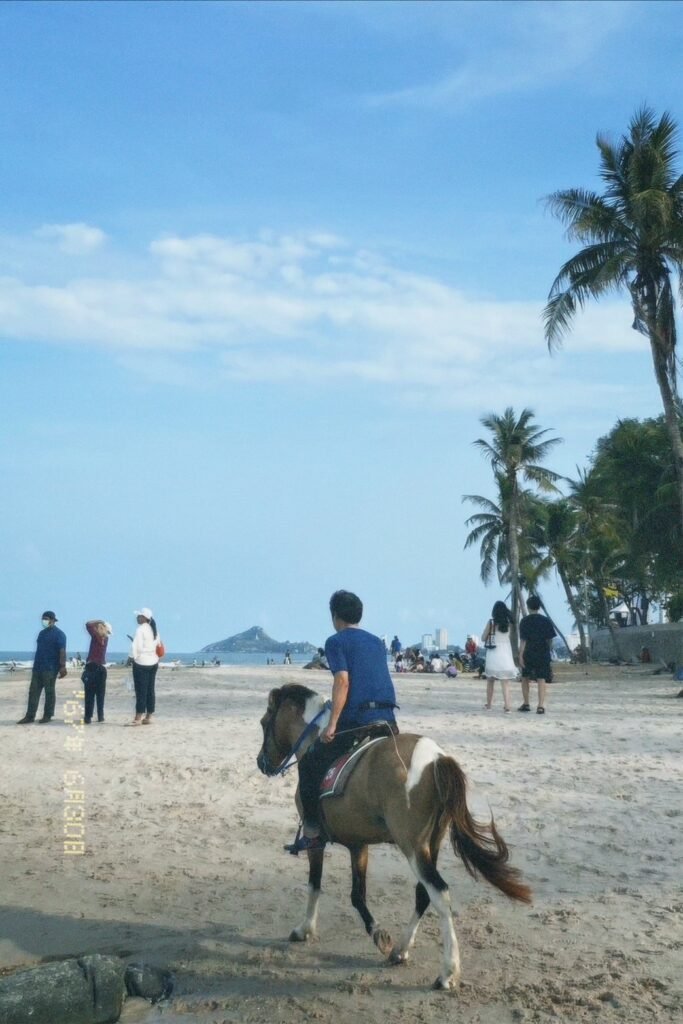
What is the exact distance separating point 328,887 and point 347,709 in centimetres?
225

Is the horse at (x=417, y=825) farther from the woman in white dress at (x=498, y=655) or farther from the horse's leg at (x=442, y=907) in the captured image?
the woman in white dress at (x=498, y=655)

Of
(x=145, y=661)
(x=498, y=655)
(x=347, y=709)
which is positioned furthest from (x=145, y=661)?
(x=347, y=709)

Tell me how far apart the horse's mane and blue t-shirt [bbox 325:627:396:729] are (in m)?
0.51

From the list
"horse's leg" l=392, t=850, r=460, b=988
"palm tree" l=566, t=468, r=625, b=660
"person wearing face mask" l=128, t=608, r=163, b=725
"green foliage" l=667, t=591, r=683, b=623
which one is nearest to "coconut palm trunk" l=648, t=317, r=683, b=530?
"person wearing face mask" l=128, t=608, r=163, b=725

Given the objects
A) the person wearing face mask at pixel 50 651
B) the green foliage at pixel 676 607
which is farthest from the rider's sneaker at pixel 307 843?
the green foliage at pixel 676 607

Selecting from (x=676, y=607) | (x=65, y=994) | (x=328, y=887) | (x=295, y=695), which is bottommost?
(x=65, y=994)

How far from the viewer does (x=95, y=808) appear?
1091cm

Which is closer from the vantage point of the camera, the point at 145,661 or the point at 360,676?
the point at 360,676

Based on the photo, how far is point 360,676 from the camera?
21.7 feet

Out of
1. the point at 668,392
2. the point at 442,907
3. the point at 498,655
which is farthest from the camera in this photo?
the point at 668,392

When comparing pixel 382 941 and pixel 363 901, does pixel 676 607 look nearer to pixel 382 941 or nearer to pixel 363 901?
pixel 363 901

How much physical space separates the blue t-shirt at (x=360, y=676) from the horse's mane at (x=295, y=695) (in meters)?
0.51

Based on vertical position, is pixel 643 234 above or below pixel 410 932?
above

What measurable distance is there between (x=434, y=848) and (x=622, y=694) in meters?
22.4
